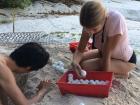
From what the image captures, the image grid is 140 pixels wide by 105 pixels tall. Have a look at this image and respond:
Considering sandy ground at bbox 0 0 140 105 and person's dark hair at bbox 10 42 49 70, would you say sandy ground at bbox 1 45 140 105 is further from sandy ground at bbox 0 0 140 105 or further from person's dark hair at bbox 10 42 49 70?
person's dark hair at bbox 10 42 49 70

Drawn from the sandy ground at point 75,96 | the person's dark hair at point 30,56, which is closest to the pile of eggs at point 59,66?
the sandy ground at point 75,96

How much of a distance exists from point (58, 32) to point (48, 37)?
1.11 feet

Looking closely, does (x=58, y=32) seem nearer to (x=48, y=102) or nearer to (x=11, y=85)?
(x=48, y=102)

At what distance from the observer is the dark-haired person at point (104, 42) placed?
3.66 metres

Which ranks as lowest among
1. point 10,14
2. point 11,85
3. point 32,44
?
point 10,14

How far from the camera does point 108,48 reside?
3.94 m

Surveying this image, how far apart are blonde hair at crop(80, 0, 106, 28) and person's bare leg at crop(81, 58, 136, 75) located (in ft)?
2.23

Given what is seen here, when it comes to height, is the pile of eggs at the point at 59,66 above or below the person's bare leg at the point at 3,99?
below

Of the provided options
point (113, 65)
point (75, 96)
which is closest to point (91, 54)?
point (113, 65)

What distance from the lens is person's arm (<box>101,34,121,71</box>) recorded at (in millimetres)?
3914

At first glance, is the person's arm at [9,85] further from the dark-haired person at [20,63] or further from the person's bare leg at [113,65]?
the person's bare leg at [113,65]

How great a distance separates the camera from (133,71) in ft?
15.3

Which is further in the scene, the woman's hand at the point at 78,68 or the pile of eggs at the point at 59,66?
the pile of eggs at the point at 59,66

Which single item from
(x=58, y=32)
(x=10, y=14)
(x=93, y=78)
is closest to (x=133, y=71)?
(x=93, y=78)
